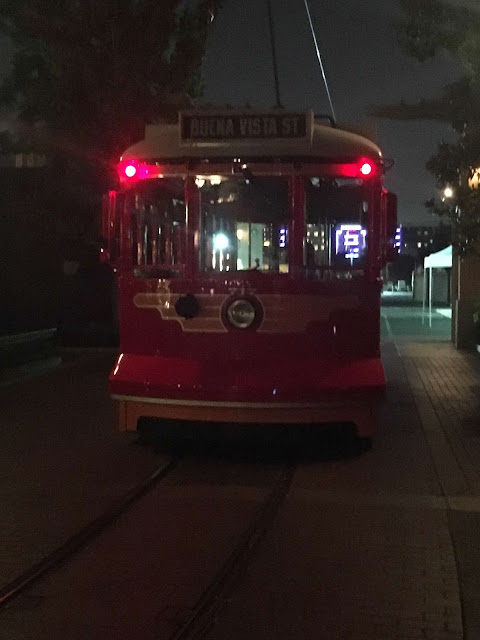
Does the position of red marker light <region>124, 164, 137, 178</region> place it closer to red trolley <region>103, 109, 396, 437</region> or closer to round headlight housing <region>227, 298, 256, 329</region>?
red trolley <region>103, 109, 396, 437</region>

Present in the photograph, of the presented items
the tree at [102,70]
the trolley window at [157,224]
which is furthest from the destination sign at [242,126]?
the tree at [102,70]

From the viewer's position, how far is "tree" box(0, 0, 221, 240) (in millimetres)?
18250

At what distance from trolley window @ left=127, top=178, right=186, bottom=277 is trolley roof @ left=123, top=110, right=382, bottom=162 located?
0.31 metres

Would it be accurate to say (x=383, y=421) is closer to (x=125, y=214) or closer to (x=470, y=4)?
(x=125, y=214)

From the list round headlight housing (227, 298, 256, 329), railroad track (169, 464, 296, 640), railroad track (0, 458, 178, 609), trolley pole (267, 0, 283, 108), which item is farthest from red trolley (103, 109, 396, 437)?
trolley pole (267, 0, 283, 108)

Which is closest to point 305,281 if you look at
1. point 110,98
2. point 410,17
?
point 410,17

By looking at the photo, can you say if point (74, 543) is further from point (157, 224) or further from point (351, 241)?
point (351, 241)

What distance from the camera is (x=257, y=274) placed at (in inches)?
347

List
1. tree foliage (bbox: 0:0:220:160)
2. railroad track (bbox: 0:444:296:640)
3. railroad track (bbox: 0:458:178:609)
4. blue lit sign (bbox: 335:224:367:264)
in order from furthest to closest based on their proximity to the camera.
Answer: tree foliage (bbox: 0:0:220:160) < blue lit sign (bbox: 335:224:367:264) < railroad track (bbox: 0:458:178:609) < railroad track (bbox: 0:444:296:640)

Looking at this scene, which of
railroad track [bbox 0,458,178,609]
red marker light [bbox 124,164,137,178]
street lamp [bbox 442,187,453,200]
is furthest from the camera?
street lamp [bbox 442,187,453,200]

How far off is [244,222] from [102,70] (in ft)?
35.5

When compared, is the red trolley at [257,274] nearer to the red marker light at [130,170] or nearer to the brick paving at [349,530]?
the red marker light at [130,170]

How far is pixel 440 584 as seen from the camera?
224 inches

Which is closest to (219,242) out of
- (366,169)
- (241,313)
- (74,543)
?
(241,313)
